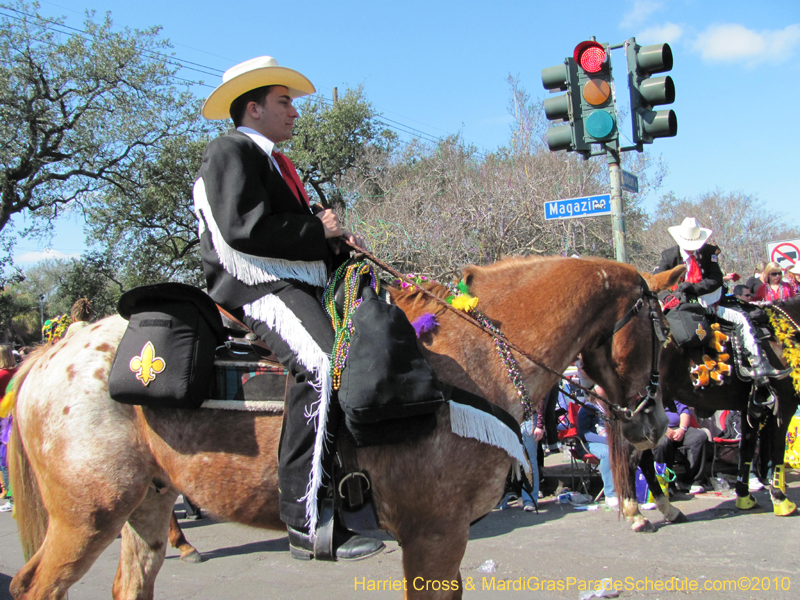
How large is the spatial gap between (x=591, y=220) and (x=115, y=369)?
2039 cm

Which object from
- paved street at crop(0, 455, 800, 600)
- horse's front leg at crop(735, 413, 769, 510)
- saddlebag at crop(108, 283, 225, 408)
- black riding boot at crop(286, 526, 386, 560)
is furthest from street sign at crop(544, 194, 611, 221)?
black riding boot at crop(286, 526, 386, 560)

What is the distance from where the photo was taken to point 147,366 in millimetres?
2750

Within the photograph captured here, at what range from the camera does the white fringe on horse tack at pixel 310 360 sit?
251 cm

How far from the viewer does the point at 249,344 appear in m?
3.00

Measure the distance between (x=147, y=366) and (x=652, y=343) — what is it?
2.57m

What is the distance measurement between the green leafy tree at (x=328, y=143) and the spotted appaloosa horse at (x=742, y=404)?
802 inches

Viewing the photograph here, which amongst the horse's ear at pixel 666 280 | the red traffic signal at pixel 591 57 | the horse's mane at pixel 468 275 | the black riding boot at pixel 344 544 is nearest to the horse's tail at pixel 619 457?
the horse's ear at pixel 666 280

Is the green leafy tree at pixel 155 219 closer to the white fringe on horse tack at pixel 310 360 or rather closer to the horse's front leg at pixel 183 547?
the horse's front leg at pixel 183 547

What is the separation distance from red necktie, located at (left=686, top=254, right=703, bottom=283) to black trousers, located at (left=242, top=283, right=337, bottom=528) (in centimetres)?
520

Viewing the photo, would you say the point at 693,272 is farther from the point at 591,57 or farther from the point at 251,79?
the point at 251,79

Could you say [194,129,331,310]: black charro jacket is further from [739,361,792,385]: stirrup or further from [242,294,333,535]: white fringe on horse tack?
[739,361,792,385]: stirrup

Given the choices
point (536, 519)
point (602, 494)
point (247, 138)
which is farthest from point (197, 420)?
point (602, 494)

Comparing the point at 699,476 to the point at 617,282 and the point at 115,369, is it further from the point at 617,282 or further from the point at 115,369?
the point at 115,369

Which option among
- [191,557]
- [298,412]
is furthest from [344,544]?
[191,557]
